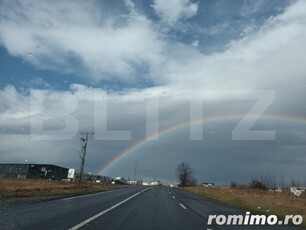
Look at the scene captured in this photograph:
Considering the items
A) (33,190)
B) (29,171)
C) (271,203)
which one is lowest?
(271,203)

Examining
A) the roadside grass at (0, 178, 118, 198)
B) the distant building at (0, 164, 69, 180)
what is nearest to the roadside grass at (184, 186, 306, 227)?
the roadside grass at (0, 178, 118, 198)

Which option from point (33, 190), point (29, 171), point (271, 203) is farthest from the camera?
point (29, 171)

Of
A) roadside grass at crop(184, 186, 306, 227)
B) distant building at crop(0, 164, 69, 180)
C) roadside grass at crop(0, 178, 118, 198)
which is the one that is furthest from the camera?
distant building at crop(0, 164, 69, 180)

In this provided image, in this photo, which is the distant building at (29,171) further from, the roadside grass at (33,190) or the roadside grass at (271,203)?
the roadside grass at (271,203)

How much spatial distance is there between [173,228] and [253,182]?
58.2m

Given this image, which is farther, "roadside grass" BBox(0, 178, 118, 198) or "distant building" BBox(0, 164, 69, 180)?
"distant building" BBox(0, 164, 69, 180)

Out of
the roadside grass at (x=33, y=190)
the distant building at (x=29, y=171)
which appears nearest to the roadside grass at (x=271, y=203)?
the roadside grass at (x=33, y=190)

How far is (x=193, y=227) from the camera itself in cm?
1252

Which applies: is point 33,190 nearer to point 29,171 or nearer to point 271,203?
point 271,203

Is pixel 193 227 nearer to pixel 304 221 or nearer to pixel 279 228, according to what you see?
pixel 279 228

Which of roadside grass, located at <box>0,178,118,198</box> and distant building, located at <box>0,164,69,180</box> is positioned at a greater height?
distant building, located at <box>0,164,69,180</box>

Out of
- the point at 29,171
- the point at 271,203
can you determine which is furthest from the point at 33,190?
the point at 29,171

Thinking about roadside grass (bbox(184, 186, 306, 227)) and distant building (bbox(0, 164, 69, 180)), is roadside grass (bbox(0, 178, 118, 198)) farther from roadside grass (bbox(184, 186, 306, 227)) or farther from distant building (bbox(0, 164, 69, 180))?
distant building (bbox(0, 164, 69, 180))

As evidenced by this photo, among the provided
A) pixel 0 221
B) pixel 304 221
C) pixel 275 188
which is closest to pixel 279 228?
pixel 304 221
